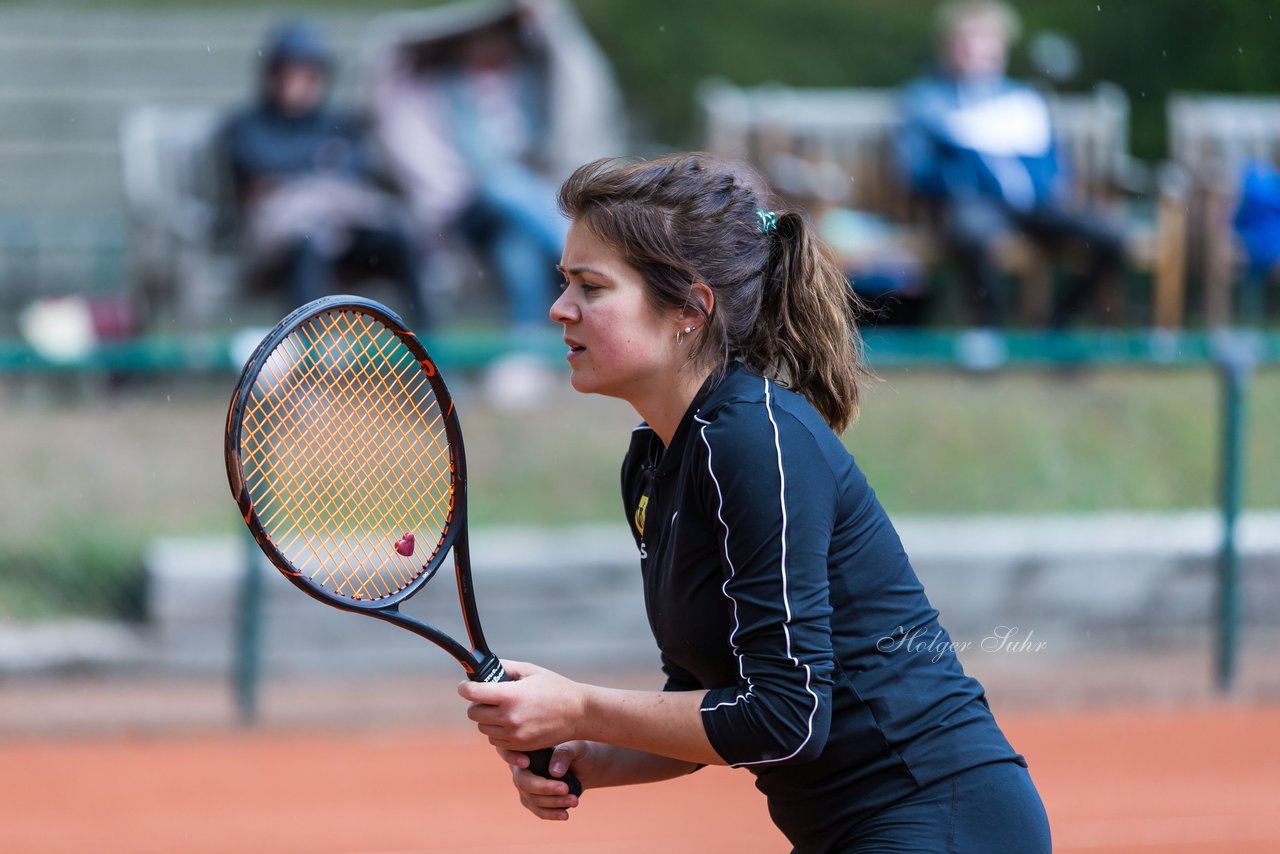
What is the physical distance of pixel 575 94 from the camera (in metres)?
8.81

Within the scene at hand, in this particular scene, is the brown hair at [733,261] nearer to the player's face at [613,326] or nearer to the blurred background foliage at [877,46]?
the player's face at [613,326]

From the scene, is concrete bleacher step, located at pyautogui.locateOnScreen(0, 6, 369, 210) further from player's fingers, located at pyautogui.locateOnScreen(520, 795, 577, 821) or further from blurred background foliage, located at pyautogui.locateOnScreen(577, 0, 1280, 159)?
player's fingers, located at pyautogui.locateOnScreen(520, 795, 577, 821)

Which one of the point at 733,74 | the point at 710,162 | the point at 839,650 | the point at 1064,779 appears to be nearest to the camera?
the point at 839,650

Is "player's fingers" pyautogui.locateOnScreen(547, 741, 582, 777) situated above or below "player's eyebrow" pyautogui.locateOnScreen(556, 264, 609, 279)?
below

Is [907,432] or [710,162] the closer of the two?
[710,162]

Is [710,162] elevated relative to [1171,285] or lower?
elevated

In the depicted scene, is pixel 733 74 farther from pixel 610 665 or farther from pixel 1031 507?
pixel 610 665

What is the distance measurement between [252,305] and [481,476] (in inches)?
67.2

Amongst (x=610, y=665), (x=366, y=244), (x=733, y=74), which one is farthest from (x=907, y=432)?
(x=733, y=74)

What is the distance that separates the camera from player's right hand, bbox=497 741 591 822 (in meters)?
2.22

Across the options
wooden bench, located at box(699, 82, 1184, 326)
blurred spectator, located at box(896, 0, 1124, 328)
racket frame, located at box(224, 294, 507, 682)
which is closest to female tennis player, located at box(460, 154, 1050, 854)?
racket frame, located at box(224, 294, 507, 682)

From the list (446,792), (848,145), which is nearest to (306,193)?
(848,145)

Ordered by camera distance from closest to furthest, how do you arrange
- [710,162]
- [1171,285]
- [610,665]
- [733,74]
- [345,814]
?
[710,162] < [345,814] < [610,665] < [1171,285] < [733,74]

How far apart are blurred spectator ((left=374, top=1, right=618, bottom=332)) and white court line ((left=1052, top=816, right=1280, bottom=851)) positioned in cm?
377
